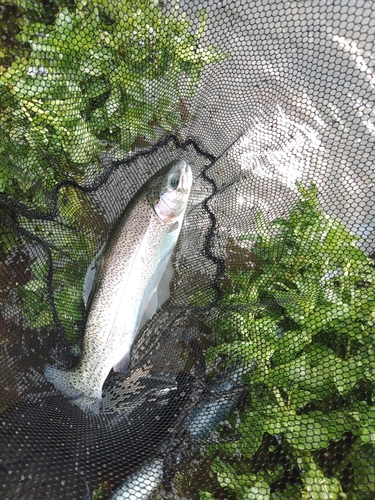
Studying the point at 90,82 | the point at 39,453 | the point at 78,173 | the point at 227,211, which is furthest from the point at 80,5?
the point at 39,453

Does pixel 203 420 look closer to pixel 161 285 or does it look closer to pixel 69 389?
pixel 69 389

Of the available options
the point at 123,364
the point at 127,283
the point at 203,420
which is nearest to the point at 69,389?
the point at 123,364

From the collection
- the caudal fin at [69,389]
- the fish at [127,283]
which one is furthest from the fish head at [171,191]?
the caudal fin at [69,389]

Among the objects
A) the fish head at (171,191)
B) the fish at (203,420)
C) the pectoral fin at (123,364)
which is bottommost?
the fish at (203,420)

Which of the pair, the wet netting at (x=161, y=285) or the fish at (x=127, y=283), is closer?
the wet netting at (x=161, y=285)

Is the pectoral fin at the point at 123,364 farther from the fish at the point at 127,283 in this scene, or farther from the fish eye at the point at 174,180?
the fish eye at the point at 174,180

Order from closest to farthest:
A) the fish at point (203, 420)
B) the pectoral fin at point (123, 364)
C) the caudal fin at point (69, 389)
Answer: the fish at point (203, 420)
the caudal fin at point (69, 389)
the pectoral fin at point (123, 364)

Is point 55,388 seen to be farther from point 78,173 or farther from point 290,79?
point 290,79

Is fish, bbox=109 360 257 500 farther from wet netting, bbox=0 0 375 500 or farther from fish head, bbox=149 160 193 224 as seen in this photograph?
fish head, bbox=149 160 193 224
